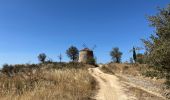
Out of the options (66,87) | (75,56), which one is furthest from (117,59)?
(66,87)

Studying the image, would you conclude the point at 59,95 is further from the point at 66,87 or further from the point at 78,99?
the point at 66,87

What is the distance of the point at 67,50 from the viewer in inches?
4953

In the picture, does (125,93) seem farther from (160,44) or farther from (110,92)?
(160,44)

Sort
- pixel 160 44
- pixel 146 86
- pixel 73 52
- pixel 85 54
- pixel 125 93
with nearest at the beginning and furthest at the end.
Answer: pixel 160 44
pixel 125 93
pixel 146 86
pixel 85 54
pixel 73 52

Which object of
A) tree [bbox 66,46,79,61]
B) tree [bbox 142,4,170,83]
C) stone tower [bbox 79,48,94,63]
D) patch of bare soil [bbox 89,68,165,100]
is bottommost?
patch of bare soil [bbox 89,68,165,100]

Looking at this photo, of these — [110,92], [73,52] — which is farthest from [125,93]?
[73,52]

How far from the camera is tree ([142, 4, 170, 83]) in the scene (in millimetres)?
10875

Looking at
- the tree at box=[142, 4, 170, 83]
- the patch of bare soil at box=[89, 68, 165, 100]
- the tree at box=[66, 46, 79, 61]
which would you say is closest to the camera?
the tree at box=[142, 4, 170, 83]

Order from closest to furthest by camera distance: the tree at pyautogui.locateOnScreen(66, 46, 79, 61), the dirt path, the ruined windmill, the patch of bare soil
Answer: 1. the patch of bare soil
2. the dirt path
3. the ruined windmill
4. the tree at pyautogui.locateOnScreen(66, 46, 79, 61)

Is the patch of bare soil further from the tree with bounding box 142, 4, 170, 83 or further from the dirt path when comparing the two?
the tree with bounding box 142, 4, 170, 83

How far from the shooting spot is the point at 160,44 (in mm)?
11453

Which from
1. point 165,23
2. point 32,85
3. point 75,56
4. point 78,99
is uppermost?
point 75,56

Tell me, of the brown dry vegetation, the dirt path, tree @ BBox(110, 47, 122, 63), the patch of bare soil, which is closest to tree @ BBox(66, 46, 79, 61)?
tree @ BBox(110, 47, 122, 63)

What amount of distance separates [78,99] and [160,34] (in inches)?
235
